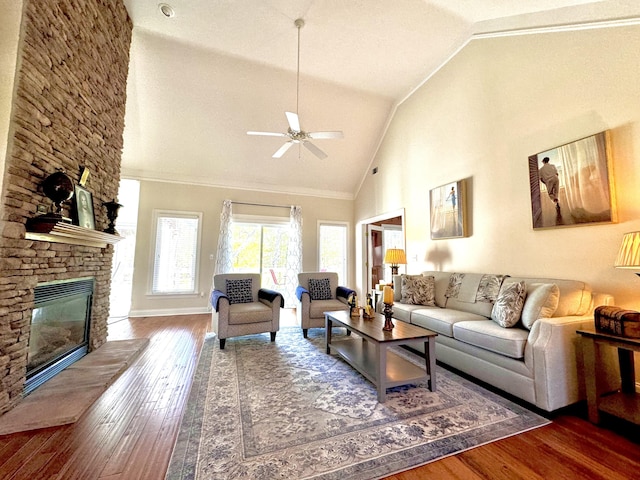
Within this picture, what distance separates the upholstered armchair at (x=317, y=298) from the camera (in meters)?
3.84

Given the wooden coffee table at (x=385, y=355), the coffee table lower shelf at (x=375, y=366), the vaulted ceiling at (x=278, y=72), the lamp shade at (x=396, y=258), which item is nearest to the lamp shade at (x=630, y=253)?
the wooden coffee table at (x=385, y=355)

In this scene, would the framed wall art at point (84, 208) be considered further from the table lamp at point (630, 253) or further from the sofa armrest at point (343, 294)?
the table lamp at point (630, 253)

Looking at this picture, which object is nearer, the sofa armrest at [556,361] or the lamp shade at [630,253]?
the lamp shade at [630,253]

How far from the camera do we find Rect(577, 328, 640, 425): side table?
1733mm

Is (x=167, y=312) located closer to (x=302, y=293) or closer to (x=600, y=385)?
(x=302, y=293)

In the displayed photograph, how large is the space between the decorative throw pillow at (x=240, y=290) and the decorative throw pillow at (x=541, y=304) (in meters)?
3.29

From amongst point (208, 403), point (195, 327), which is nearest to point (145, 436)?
point (208, 403)

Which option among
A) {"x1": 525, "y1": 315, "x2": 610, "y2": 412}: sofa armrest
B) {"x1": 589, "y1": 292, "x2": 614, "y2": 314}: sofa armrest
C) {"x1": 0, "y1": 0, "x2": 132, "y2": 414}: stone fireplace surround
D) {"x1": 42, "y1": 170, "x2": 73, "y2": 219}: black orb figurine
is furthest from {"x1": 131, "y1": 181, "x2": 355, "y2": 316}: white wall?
{"x1": 525, "y1": 315, "x2": 610, "y2": 412}: sofa armrest

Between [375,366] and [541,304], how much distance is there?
Result: 154 centimetres

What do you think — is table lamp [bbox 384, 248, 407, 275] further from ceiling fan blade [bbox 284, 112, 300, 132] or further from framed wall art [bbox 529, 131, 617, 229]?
ceiling fan blade [bbox 284, 112, 300, 132]

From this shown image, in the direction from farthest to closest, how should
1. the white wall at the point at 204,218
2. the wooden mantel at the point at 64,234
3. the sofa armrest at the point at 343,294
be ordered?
the white wall at the point at 204,218 < the sofa armrest at the point at 343,294 < the wooden mantel at the point at 64,234

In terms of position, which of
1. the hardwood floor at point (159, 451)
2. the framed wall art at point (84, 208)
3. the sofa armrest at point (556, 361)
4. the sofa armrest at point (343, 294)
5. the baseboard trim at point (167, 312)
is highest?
the framed wall art at point (84, 208)

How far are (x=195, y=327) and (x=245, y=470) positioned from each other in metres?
3.42

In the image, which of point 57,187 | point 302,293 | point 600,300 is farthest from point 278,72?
point 600,300
